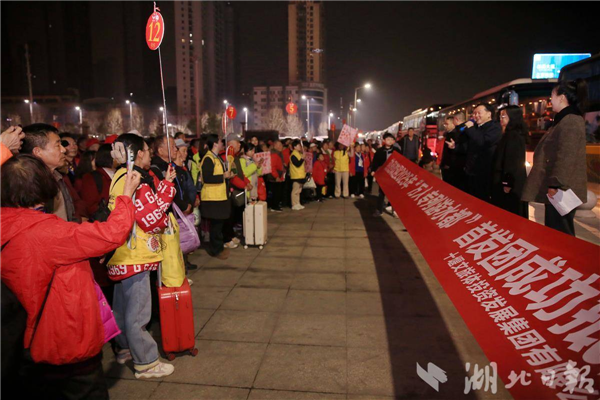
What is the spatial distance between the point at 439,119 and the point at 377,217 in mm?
19766

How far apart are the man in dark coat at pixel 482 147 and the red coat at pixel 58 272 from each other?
17.8ft

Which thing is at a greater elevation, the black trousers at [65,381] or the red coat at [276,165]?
the red coat at [276,165]

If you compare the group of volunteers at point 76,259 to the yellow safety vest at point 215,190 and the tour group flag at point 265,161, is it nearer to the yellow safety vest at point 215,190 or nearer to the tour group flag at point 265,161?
the yellow safety vest at point 215,190

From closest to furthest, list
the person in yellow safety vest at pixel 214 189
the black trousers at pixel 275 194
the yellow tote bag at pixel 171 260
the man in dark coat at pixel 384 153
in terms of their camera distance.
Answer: the yellow tote bag at pixel 171 260
the person in yellow safety vest at pixel 214 189
the man in dark coat at pixel 384 153
the black trousers at pixel 275 194

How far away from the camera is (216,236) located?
24.3ft

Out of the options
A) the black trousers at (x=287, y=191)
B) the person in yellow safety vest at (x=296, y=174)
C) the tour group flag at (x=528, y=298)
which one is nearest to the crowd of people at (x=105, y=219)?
the tour group flag at (x=528, y=298)

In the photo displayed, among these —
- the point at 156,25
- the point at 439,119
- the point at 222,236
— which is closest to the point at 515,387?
the point at 156,25

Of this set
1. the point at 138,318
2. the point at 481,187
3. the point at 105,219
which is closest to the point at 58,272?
the point at 105,219

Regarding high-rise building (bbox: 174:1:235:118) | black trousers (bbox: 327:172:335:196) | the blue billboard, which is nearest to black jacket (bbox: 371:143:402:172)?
black trousers (bbox: 327:172:335:196)

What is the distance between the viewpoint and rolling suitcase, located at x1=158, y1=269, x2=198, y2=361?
3820 mm

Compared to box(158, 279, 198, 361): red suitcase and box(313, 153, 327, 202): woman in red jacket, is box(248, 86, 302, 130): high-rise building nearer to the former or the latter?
box(313, 153, 327, 202): woman in red jacket

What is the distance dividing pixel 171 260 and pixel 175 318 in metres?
0.54

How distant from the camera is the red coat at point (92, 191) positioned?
4.77m

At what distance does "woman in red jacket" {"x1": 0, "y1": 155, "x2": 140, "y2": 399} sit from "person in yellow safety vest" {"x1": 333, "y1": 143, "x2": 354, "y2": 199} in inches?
482
